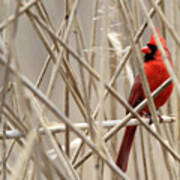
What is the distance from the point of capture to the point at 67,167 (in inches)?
39.6

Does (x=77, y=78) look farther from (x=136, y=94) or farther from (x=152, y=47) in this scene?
(x=152, y=47)

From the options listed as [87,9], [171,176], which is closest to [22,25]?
[87,9]

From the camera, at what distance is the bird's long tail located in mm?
1666

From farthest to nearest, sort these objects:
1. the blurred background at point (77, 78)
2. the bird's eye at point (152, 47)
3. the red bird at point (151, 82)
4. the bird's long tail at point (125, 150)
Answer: the bird's eye at point (152, 47) → the red bird at point (151, 82) → the bird's long tail at point (125, 150) → the blurred background at point (77, 78)

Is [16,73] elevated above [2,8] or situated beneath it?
situated beneath

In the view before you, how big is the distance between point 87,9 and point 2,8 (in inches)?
58.4

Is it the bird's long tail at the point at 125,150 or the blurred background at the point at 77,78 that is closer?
the blurred background at the point at 77,78

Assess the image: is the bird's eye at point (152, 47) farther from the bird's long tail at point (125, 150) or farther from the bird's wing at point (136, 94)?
the bird's long tail at point (125, 150)

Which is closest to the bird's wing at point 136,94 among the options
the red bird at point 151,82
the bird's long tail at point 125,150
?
the red bird at point 151,82

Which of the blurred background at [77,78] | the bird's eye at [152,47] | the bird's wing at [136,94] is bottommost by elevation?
the bird's wing at [136,94]

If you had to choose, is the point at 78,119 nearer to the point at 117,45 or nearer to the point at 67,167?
the point at 117,45

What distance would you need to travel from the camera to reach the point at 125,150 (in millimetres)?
1729

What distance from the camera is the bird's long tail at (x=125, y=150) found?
1666 mm

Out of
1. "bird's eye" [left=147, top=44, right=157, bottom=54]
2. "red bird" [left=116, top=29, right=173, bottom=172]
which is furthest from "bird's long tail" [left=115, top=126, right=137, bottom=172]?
"bird's eye" [left=147, top=44, right=157, bottom=54]
